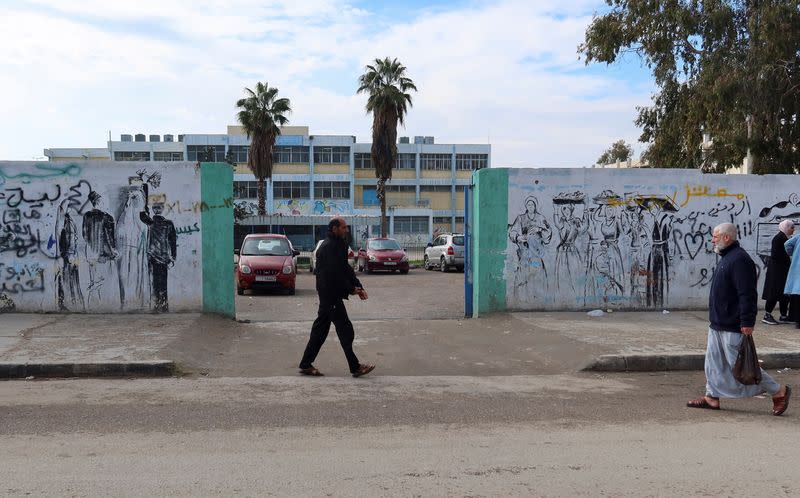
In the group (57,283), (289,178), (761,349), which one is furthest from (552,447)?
(289,178)

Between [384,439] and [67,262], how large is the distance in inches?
307

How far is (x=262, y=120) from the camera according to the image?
127ft

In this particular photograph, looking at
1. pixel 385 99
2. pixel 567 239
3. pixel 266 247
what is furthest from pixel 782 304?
pixel 385 99

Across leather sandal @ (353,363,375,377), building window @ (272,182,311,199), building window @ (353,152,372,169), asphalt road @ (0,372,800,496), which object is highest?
building window @ (353,152,372,169)

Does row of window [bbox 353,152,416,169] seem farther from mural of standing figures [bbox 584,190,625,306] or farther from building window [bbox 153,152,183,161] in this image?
mural of standing figures [bbox 584,190,625,306]

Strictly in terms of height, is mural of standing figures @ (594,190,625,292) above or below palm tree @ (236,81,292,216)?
below

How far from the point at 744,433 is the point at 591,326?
16.2ft

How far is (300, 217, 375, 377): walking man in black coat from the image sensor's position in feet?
24.8

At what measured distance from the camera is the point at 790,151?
82.9 ft

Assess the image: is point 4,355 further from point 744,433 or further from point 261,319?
point 744,433

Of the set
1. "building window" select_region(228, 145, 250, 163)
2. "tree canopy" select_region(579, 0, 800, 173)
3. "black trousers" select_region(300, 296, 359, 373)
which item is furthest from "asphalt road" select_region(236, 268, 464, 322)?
"building window" select_region(228, 145, 250, 163)

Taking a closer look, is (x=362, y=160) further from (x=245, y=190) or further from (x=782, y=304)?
(x=782, y=304)


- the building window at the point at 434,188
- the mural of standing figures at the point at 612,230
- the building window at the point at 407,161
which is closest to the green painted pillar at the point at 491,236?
the mural of standing figures at the point at 612,230

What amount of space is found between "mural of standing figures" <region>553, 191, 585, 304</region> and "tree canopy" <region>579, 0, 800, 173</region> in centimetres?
1538
